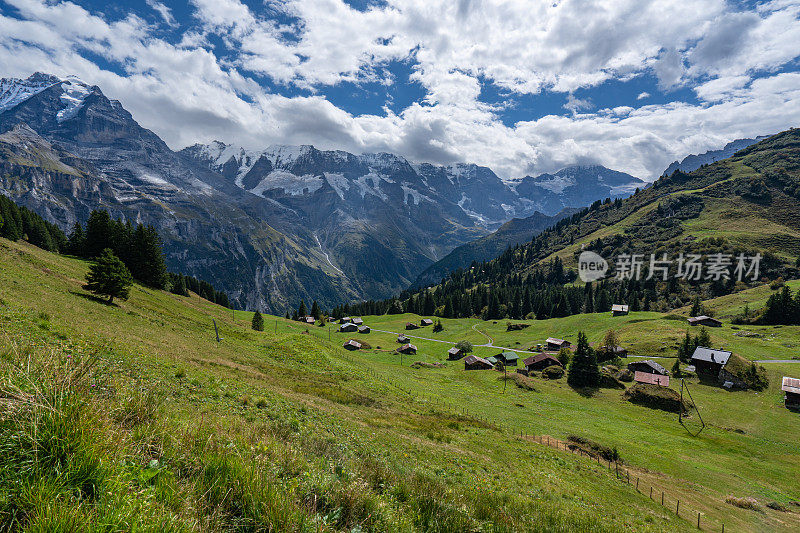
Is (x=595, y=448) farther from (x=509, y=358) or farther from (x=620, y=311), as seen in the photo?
(x=620, y=311)

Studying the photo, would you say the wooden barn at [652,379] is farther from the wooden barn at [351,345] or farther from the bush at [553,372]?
the wooden barn at [351,345]

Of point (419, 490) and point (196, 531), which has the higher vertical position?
point (196, 531)

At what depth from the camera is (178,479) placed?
423 cm

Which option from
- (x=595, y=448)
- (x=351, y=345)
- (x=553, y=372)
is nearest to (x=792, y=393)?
(x=553, y=372)

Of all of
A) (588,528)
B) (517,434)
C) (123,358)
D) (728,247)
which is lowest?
(517,434)

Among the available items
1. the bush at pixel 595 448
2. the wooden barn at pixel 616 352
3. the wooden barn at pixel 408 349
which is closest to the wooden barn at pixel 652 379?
the wooden barn at pixel 616 352

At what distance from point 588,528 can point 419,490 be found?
14.9 ft

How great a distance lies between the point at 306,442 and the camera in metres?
9.39

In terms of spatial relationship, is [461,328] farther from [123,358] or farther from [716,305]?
[123,358]

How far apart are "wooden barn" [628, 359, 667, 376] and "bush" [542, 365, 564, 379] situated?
536 inches

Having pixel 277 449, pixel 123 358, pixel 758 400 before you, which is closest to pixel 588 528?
pixel 277 449

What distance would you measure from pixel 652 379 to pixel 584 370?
36.3ft

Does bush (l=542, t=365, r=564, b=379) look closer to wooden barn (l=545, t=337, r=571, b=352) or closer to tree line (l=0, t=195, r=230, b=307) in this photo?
wooden barn (l=545, t=337, r=571, b=352)

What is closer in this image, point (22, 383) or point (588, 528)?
point (22, 383)
